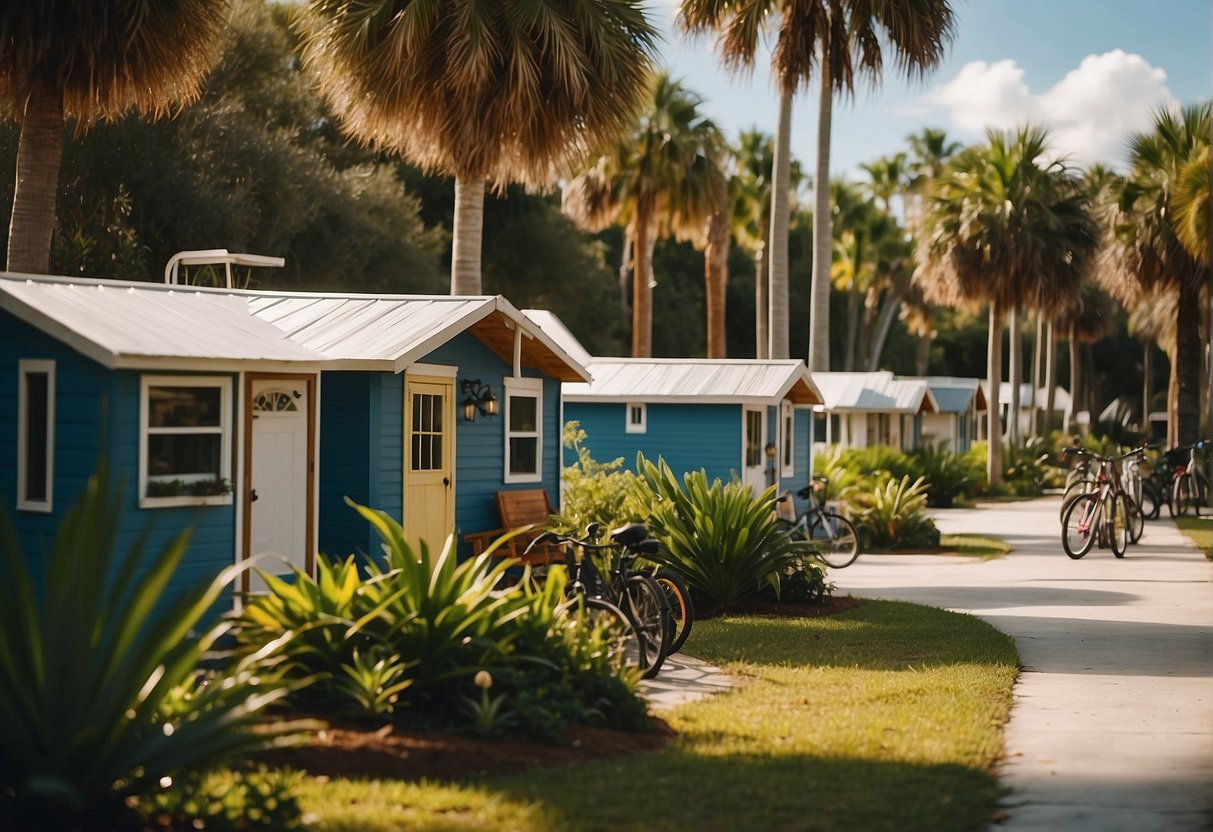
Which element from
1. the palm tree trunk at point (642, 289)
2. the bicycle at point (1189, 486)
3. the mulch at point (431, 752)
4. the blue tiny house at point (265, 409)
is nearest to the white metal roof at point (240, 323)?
the blue tiny house at point (265, 409)

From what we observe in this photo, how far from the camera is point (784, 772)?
23.1 feet

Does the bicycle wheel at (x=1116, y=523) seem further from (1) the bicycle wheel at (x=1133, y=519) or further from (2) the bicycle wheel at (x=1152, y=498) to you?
(2) the bicycle wheel at (x=1152, y=498)

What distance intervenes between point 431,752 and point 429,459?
25.2 feet

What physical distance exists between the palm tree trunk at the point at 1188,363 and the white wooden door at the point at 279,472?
26.1 meters

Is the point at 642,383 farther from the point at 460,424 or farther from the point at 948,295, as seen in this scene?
the point at 948,295

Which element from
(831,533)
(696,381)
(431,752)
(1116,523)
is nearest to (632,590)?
(431,752)

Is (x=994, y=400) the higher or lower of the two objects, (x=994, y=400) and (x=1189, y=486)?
the higher

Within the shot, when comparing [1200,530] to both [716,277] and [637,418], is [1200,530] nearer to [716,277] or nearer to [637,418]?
[637,418]

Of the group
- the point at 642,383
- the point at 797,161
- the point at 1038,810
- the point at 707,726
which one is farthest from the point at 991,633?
the point at 797,161

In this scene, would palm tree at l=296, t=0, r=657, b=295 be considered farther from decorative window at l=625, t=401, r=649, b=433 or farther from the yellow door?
decorative window at l=625, t=401, r=649, b=433

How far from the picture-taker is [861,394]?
1468 inches

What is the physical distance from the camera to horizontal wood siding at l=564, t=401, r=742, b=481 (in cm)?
2272

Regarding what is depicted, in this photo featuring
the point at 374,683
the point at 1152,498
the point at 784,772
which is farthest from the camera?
the point at 1152,498

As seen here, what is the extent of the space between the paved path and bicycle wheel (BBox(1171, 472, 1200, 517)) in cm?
721
